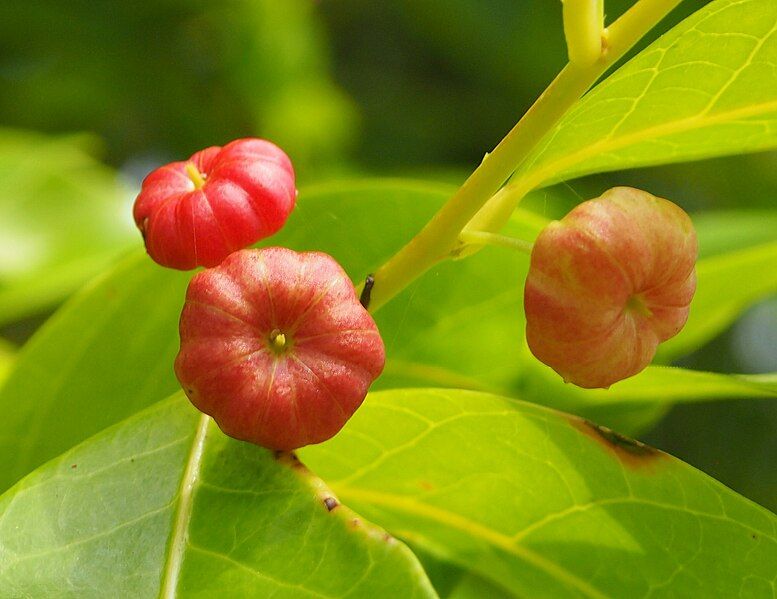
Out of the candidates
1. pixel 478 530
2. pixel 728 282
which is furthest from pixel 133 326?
pixel 728 282

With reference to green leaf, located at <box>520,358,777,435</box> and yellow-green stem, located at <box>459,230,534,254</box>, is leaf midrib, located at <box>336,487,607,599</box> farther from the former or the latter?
yellow-green stem, located at <box>459,230,534,254</box>

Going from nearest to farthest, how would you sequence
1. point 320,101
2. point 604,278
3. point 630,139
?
point 604,278
point 630,139
point 320,101

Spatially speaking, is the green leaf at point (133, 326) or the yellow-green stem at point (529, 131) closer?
the yellow-green stem at point (529, 131)

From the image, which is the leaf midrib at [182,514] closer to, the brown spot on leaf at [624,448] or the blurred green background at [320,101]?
the brown spot on leaf at [624,448]

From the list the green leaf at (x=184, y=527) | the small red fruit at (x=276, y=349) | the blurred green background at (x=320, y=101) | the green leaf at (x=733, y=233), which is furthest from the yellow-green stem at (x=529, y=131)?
the blurred green background at (x=320, y=101)

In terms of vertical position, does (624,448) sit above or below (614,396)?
above

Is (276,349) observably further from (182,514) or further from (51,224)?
(51,224)

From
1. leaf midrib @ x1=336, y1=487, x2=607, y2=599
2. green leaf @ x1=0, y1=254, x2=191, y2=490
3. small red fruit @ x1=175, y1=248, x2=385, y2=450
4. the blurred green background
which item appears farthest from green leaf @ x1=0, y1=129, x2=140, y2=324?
small red fruit @ x1=175, y1=248, x2=385, y2=450
